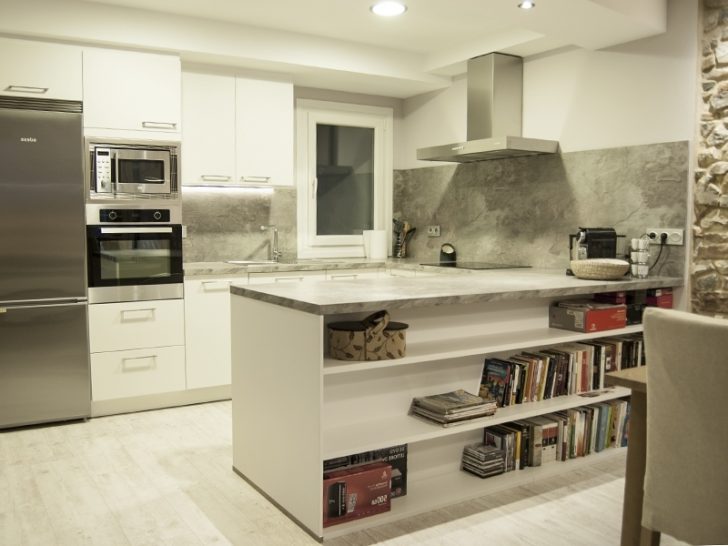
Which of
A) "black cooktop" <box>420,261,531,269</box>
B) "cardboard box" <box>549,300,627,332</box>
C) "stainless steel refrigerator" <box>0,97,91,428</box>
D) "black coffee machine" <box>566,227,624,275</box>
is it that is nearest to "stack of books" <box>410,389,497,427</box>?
"cardboard box" <box>549,300,627,332</box>

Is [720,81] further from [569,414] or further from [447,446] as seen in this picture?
[447,446]

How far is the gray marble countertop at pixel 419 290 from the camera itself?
2371mm

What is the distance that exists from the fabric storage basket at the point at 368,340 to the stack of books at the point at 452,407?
321 millimetres

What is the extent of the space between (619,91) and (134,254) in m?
3.00

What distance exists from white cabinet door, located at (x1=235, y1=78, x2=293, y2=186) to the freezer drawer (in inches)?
58.8

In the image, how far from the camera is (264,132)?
4516 mm

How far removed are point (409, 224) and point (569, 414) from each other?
258cm

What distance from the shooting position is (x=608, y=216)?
3.84 metres

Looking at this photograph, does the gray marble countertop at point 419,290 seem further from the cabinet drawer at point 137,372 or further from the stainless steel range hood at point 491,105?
the cabinet drawer at point 137,372

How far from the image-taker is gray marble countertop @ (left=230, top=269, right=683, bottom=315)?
2371 millimetres

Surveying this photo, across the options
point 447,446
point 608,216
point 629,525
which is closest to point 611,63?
point 608,216

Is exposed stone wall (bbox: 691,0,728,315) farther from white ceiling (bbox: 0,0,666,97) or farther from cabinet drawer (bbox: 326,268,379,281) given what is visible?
cabinet drawer (bbox: 326,268,379,281)

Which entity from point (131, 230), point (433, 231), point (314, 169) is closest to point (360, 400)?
point (131, 230)

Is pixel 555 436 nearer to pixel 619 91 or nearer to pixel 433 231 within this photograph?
pixel 619 91
